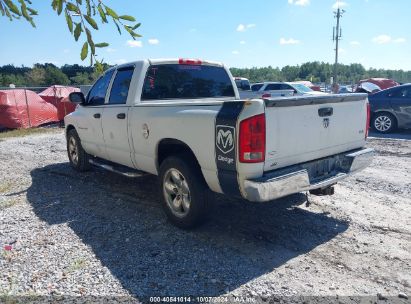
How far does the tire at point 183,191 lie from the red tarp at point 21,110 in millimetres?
12784

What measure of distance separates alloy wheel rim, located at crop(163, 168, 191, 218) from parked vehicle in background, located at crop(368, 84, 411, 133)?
9.28 metres

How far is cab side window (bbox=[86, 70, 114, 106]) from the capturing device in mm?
5672

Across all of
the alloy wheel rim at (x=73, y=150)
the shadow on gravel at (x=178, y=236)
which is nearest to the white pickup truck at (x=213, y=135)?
the shadow on gravel at (x=178, y=236)

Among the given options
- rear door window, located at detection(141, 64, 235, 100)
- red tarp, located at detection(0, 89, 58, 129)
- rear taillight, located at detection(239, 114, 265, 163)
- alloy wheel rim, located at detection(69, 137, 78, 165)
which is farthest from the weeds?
rear taillight, located at detection(239, 114, 265, 163)

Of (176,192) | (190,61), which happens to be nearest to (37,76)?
(190,61)

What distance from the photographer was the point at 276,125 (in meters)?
3.32

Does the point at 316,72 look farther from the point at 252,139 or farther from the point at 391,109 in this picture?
the point at 252,139

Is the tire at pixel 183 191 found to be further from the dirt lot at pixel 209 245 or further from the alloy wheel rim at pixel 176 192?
the dirt lot at pixel 209 245

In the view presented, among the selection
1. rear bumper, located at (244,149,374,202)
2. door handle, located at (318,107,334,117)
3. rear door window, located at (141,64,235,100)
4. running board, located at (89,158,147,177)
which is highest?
rear door window, located at (141,64,235,100)

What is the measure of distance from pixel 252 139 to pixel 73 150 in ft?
16.3

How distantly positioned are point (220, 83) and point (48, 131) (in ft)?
36.3

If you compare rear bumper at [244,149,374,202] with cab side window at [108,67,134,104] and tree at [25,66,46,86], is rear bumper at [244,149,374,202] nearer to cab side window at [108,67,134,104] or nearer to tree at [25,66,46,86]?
Result: cab side window at [108,67,134,104]

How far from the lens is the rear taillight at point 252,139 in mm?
3168

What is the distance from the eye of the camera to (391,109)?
1100 centimetres
